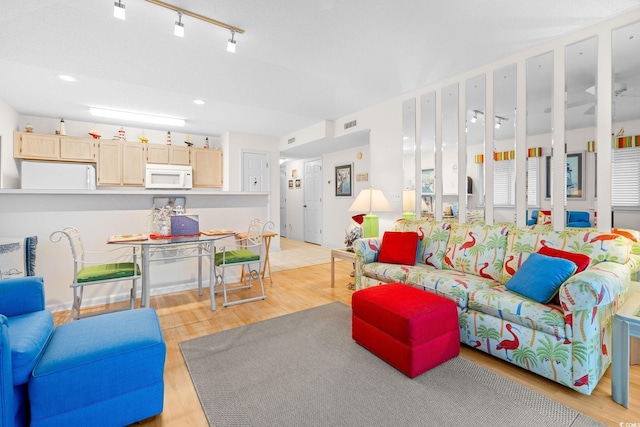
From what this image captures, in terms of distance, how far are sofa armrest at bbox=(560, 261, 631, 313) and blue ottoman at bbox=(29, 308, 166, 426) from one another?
2.26m

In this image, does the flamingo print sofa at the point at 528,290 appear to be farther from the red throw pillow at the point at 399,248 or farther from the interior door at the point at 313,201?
the interior door at the point at 313,201

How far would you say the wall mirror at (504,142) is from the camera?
9.55ft

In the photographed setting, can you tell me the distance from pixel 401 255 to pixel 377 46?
206 cm

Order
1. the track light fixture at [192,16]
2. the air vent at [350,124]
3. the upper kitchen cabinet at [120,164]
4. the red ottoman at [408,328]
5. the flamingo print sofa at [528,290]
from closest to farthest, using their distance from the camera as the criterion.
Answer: the flamingo print sofa at [528,290] → the red ottoman at [408,328] → the track light fixture at [192,16] → the air vent at [350,124] → the upper kitchen cabinet at [120,164]

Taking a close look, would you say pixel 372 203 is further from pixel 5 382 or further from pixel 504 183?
pixel 5 382

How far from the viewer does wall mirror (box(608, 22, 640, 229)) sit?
229 cm

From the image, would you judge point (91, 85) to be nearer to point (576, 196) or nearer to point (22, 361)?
point (22, 361)

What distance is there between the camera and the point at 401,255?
3.08 metres

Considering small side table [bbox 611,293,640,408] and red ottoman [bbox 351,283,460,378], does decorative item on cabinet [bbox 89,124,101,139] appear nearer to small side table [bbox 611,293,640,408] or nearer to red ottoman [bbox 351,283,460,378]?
red ottoman [bbox 351,283,460,378]

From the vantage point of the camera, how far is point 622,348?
5.16 feet

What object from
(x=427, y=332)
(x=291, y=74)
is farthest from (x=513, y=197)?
(x=291, y=74)

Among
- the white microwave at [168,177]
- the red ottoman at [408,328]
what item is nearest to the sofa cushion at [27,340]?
the red ottoman at [408,328]

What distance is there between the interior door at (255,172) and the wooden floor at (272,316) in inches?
92.3

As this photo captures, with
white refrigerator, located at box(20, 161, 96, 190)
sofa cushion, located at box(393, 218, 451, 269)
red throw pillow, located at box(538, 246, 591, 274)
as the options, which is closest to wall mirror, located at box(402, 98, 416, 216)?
sofa cushion, located at box(393, 218, 451, 269)
